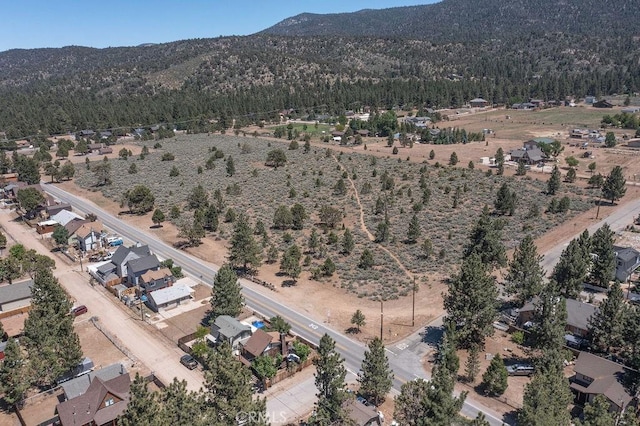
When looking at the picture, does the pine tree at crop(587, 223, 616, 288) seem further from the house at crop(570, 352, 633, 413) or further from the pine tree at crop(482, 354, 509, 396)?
the pine tree at crop(482, 354, 509, 396)

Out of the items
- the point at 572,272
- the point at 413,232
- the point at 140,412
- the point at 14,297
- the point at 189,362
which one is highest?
the point at 140,412

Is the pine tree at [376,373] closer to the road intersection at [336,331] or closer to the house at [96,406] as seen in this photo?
the road intersection at [336,331]

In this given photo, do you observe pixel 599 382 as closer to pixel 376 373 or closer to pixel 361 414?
pixel 376 373

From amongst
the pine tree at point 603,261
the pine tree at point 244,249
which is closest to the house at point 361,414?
the pine tree at point 244,249

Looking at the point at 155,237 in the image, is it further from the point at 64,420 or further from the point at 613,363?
the point at 613,363

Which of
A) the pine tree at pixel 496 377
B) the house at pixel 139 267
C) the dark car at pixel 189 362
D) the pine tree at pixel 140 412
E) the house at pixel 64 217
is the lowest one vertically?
the dark car at pixel 189 362

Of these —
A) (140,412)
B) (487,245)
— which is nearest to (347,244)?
(487,245)
